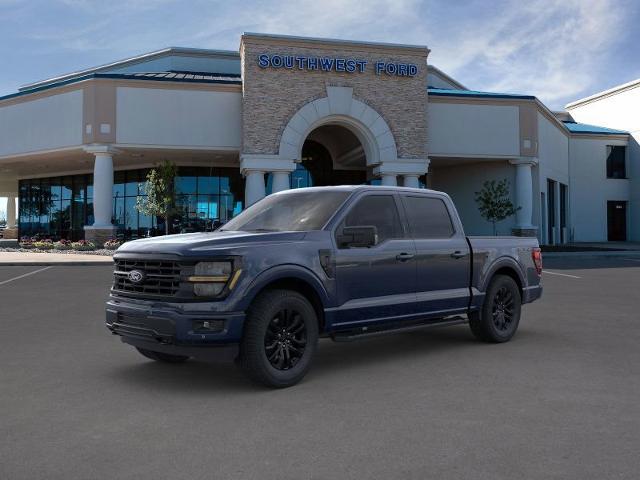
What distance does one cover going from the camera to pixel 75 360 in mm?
6934

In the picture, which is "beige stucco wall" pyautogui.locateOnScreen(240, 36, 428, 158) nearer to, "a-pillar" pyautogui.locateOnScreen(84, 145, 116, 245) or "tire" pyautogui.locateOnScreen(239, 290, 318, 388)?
"a-pillar" pyautogui.locateOnScreen(84, 145, 116, 245)

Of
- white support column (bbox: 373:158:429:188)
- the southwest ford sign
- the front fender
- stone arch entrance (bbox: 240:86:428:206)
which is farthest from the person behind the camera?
white support column (bbox: 373:158:429:188)

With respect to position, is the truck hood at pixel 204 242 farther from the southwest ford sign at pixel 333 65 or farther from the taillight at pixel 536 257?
the southwest ford sign at pixel 333 65

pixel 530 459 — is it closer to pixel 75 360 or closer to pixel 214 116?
pixel 75 360

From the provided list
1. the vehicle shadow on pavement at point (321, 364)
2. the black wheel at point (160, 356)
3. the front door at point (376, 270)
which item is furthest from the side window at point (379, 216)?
the black wheel at point (160, 356)

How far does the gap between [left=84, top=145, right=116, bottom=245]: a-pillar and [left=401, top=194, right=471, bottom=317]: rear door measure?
2580 cm

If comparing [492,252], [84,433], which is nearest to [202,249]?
[84,433]

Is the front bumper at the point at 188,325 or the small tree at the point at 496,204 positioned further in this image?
the small tree at the point at 496,204

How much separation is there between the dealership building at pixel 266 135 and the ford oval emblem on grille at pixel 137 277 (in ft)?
78.1

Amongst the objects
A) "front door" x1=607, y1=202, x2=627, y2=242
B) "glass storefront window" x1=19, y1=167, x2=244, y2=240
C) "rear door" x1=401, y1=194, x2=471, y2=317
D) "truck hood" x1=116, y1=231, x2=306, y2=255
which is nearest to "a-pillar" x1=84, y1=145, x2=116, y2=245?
"glass storefront window" x1=19, y1=167, x2=244, y2=240

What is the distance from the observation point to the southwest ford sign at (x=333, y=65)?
29312mm

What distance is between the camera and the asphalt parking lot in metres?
3.88

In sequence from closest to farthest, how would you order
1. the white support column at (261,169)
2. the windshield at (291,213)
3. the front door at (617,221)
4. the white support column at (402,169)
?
the windshield at (291,213) < the white support column at (261,169) < the white support column at (402,169) < the front door at (617,221)

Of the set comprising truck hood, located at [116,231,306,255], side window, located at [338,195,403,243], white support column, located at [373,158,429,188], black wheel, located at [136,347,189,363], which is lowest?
black wheel, located at [136,347,189,363]
